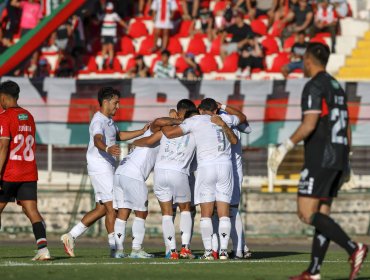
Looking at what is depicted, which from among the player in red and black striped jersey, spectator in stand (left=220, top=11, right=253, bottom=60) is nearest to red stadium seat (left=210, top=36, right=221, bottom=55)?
spectator in stand (left=220, top=11, right=253, bottom=60)

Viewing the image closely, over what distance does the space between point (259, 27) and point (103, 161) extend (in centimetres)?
1293

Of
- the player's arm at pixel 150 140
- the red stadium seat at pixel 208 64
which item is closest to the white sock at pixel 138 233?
the player's arm at pixel 150 140

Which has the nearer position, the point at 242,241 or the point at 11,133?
the point at 11,133

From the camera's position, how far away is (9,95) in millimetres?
15359

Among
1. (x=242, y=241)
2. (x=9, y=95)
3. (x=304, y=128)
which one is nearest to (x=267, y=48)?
(x=242, y=241)

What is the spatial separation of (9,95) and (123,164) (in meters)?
2.20

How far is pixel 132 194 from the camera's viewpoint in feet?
54.6

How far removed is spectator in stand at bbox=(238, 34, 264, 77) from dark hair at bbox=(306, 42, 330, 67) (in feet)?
50.7

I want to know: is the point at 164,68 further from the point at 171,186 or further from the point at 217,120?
the point at 217,120

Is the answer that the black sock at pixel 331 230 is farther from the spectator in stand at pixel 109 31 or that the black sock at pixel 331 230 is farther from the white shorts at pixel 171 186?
the spectator in stand at pixel 109 31

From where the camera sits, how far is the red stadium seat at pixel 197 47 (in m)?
29.3

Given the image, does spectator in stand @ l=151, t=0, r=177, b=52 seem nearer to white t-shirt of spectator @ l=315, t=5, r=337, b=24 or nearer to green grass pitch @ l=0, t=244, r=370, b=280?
white t-shirt of spectator @ l=315, t=5, r=337, b=24

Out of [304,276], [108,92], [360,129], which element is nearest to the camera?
[304,276]

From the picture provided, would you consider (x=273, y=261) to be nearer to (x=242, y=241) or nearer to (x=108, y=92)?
(x=242, y=241)
